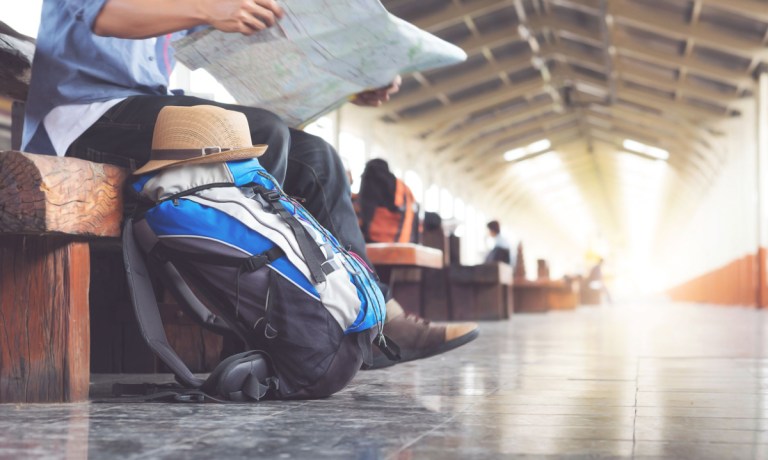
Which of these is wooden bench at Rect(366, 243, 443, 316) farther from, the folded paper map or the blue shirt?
the blue shirt

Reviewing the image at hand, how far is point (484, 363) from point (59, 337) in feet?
4.91

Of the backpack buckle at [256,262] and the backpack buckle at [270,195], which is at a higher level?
the backpack buckle at [270,195]

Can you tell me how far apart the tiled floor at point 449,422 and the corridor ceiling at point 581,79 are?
9.36m

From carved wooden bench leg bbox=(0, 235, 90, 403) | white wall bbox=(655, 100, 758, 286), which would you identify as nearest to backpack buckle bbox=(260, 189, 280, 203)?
carved wooden bench leg bbox=(0, 235, 90, 403)

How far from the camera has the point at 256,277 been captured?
78.7 inches

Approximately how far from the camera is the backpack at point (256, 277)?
1983mm

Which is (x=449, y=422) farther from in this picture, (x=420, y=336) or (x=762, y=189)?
(x=762, y=189)

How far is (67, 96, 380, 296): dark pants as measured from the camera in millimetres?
2162

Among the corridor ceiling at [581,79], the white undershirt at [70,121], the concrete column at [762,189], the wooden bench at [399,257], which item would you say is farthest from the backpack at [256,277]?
the concrete column at [762,189]

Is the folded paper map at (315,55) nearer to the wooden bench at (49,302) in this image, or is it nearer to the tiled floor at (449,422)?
the wooden bench at (49,302)

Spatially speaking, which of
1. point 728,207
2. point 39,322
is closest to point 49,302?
point 39,322

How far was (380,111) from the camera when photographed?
15453mm

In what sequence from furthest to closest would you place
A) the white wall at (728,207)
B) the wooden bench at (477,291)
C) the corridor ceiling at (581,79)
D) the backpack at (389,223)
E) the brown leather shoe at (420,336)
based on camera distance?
the white wall at (728,207) < the corridor ceiling at (581,79) < the wooden bench at (477,291) < the backpack at (389,223) < the brown leather shoe at (420,336)

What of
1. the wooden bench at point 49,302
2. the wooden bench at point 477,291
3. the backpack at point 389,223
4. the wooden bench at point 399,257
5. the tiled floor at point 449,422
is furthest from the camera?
the wooden bench at point 477,291
